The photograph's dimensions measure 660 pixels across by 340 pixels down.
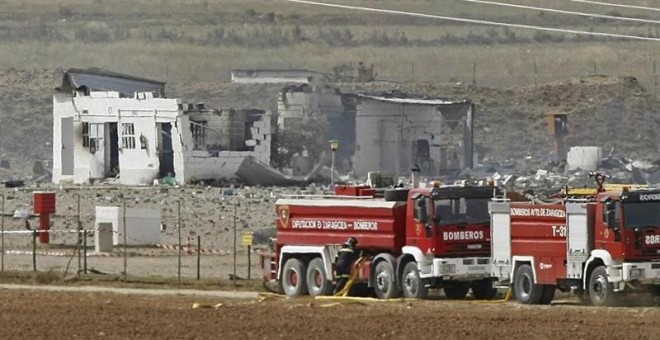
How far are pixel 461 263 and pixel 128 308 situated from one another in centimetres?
669

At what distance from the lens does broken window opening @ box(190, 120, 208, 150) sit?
266 feet

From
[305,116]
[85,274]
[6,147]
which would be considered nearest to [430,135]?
[305,116]

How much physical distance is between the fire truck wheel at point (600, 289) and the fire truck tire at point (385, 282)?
4002 mm

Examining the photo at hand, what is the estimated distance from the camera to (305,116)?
287 feet

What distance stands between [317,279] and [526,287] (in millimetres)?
4638

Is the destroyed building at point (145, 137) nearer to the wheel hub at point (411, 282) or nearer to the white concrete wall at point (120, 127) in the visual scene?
the white concrete wall at point (120, 127)

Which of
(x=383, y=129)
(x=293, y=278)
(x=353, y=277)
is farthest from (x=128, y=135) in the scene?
(x=353, y=277)

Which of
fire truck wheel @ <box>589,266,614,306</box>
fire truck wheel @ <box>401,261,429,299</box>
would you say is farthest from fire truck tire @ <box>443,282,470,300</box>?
fire truck wheel @ <box>589,266,614,306</box>

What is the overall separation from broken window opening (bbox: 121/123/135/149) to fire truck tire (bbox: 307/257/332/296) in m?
40.1

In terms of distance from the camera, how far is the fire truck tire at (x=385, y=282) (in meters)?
40.0

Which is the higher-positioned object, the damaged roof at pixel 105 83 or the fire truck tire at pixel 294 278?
the damaged roof at pixel 105 83

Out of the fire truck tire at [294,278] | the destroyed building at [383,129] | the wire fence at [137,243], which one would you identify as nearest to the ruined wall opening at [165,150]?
the destroyed building at [383,129]

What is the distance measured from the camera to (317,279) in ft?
137

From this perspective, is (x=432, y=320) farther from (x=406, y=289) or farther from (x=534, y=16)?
(x=534, y=16)
